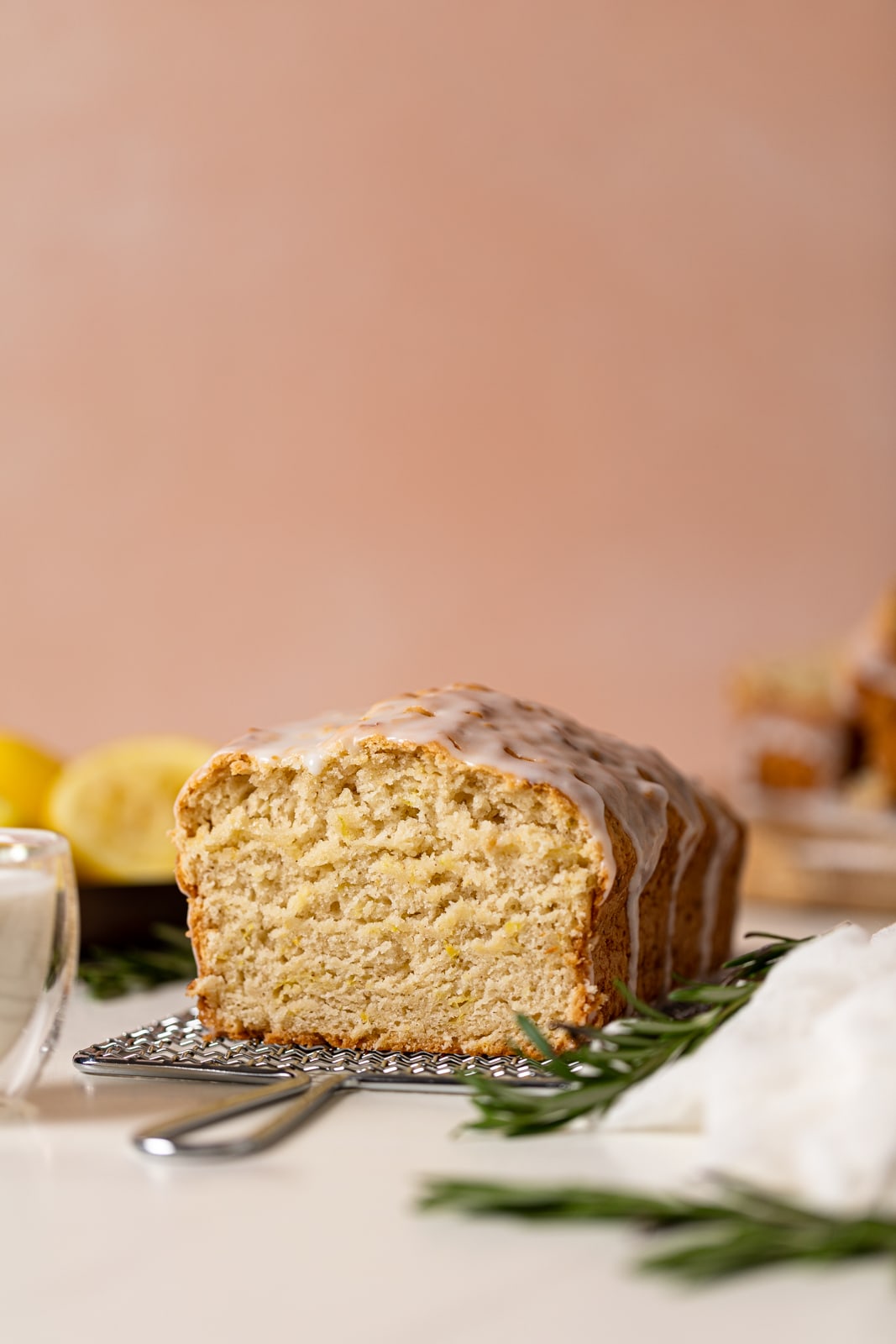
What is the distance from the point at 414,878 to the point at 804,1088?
1.95 feet

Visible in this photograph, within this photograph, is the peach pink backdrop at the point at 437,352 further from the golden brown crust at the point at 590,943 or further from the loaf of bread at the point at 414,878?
the loaf of bread at the point at 414,878

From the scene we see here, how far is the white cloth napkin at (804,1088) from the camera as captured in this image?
1092 mm

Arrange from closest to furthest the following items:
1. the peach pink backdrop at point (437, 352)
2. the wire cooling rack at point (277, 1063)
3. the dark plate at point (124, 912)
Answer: the wire cooling rack at point (277, 1063) < the dark plate at point (124, 912) < the peach pink backdrop at point (437, 352)

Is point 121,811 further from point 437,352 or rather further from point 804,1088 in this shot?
point 437,352

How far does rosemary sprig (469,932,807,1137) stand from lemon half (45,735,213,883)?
38.3 inches

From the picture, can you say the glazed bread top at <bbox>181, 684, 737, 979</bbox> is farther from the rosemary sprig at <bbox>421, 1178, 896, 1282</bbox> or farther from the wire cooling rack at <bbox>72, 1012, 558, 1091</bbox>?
the rosemary sprig at <bbox>421, 1178, 896, 1282</bbox>

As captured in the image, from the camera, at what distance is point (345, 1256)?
1129 millimetres

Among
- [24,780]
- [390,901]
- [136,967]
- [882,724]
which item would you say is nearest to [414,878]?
[390,901]

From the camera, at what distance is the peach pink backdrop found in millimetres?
4719

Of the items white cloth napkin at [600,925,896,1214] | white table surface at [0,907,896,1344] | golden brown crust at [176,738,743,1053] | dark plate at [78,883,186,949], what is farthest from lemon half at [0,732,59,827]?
white cloth napkin at [600,925,896,1214]

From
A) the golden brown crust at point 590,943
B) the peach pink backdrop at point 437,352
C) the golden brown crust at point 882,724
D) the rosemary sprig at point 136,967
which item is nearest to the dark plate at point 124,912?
the rosemary sprig at point 136,967

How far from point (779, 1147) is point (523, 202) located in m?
4.14

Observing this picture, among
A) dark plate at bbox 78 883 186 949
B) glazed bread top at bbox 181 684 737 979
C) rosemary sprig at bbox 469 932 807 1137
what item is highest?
glazed bread top at bbox 181 684 737 979

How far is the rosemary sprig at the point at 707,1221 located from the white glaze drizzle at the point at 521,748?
499 millimetres
